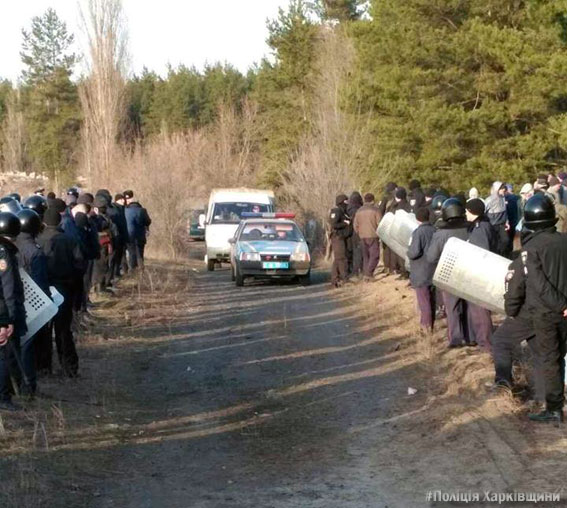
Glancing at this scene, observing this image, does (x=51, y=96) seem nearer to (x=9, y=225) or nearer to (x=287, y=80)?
(x=287, y=80)

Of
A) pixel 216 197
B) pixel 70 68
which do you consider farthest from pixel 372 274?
pixel 70 68

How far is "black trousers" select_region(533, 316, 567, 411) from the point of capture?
9398 millimetres

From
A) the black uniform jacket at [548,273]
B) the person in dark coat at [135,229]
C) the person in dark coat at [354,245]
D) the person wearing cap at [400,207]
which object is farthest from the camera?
the person in dark coat at [135,229]

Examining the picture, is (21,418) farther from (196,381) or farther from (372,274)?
(372,274)

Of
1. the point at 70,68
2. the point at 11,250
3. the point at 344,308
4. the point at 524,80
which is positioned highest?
the point at 70,68

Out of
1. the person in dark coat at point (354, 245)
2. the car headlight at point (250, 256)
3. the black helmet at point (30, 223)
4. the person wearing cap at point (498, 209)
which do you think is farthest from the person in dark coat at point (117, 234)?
the black helmet at point (30, 223)

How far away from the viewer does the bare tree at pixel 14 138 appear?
265 ft

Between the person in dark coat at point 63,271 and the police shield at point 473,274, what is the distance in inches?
161

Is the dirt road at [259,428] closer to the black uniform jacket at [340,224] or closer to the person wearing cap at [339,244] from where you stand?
the person wearing cap at [339,244]

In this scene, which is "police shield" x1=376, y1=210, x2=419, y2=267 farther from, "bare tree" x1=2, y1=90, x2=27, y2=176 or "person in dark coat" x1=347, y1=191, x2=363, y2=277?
"bare tree" x1=2, y1=90, x2=27, y2=176

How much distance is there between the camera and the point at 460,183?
109 feet

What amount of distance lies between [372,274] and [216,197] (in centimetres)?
824

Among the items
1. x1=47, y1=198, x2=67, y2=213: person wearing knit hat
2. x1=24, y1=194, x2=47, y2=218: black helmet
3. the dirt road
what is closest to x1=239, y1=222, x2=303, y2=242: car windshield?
the dirt road

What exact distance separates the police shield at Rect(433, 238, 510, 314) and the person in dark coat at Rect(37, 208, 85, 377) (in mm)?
4094
